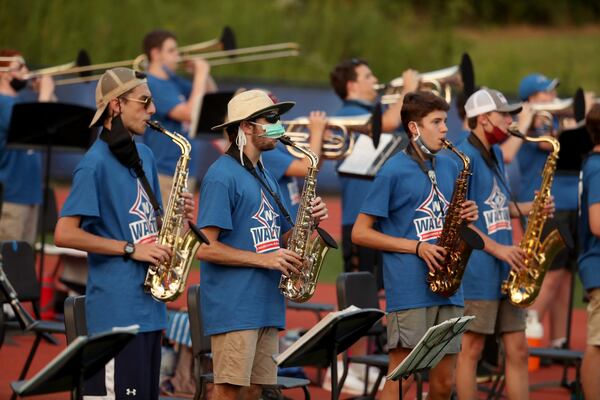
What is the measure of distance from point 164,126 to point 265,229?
4.73m

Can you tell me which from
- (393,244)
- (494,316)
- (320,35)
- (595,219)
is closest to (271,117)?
(393,244)

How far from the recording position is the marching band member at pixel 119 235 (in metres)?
6.75

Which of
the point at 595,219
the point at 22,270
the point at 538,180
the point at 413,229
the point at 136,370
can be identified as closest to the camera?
the point at 136,370

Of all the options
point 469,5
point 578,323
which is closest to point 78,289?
point 578,323

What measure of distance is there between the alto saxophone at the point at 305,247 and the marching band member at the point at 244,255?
58mm

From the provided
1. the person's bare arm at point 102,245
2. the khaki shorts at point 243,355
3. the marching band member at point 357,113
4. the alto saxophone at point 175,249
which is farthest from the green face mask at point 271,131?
the marching band member at point 357,113

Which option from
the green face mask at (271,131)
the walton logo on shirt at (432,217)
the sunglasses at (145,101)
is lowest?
the walton logo on shirt at (432,217)

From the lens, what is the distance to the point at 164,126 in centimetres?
1188

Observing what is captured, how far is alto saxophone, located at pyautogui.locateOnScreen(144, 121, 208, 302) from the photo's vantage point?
6.86m

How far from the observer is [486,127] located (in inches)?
356

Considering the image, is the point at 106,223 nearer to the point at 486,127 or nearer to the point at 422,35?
the point at 486,127

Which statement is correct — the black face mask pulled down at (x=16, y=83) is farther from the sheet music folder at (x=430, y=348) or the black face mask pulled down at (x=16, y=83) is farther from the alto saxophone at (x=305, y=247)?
A: the sheet music folder at (x=430, y=348)

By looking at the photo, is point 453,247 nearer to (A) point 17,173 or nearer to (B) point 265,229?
(B) point 265,229

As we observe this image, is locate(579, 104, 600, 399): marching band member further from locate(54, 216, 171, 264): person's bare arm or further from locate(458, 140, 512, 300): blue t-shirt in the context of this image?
locate(54, 216, 171, 264): person's bare arm
